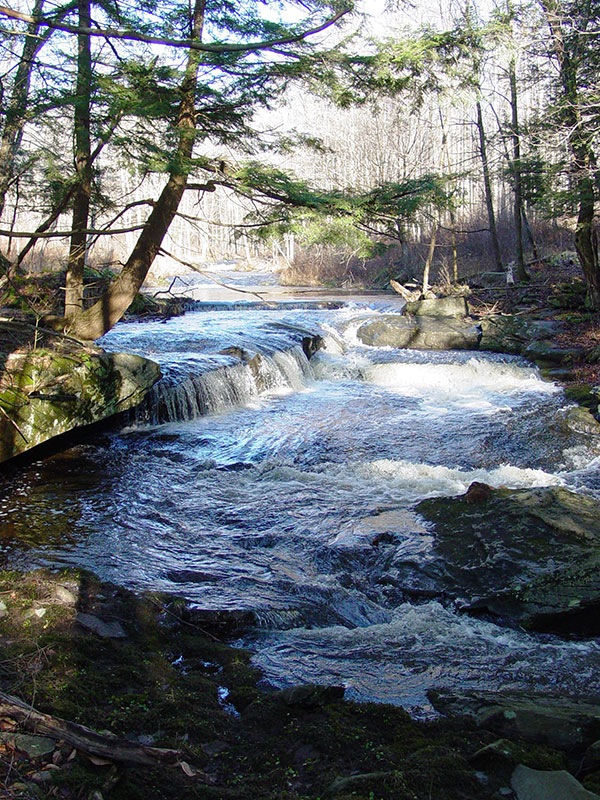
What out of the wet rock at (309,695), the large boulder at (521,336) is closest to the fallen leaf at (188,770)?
the wet rock at (309,695)

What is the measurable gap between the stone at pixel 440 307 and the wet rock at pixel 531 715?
50.6 ft

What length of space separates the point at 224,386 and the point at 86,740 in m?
9.67

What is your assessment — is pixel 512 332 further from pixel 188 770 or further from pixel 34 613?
pixel 188 770

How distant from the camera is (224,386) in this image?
11.9 meters

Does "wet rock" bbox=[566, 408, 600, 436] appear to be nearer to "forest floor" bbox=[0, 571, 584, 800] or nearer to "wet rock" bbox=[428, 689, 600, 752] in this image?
"wet rock" bbox=[428, 689, 600, 752]

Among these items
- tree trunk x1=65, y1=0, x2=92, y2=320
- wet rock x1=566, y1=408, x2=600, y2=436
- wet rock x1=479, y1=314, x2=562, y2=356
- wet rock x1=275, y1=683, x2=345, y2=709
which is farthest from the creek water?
tree trunk x1=65, y1=0, x2=92, y2=320

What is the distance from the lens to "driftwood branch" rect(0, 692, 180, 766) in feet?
7.75

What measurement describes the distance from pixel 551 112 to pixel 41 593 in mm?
13335

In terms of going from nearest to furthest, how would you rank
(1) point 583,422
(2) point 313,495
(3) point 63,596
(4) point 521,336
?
1. (3) point 63,596
2. (2) point 313,495
3. (1) point 583,422
4. (4) point 521,336

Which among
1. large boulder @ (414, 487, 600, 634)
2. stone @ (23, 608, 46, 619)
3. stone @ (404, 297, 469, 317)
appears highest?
stone @ (404, 297, 469, 317)

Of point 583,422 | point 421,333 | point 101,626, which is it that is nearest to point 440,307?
point 421,333

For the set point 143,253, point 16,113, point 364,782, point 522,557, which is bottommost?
point 522,557

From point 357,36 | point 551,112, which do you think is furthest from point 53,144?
point 551,112

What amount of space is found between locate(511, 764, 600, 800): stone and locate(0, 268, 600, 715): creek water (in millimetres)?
987
